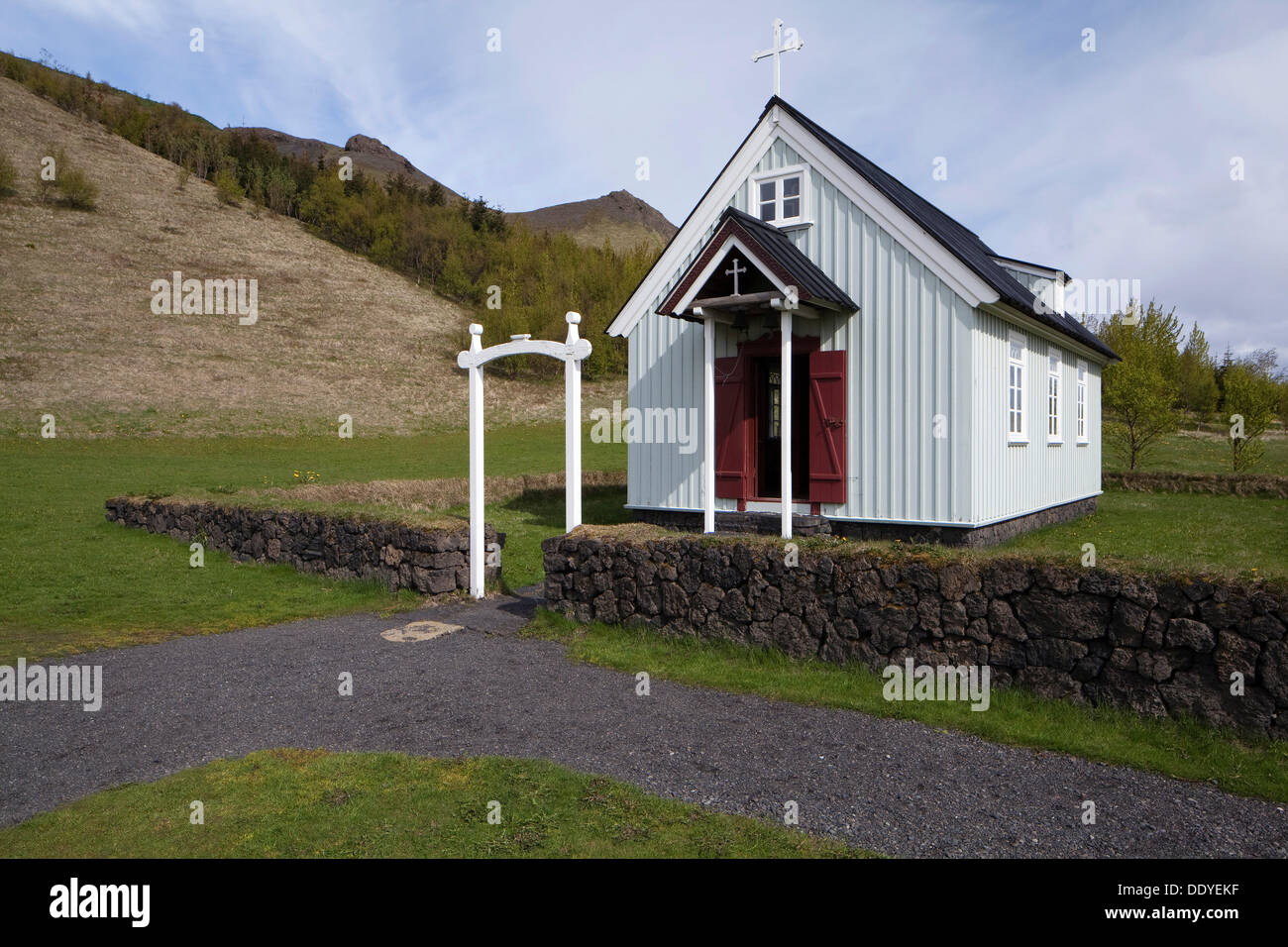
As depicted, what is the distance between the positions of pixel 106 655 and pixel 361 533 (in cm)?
370

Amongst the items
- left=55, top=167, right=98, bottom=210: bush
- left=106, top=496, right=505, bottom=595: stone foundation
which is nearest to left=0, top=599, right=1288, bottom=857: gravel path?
left=106, top=496, right=505, bottom=595: stone foundation

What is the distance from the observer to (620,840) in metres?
4.28

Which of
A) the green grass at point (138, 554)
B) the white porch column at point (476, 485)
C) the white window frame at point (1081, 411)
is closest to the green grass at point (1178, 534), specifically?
the white window frame at point (1081, 411)

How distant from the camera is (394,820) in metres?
4.55

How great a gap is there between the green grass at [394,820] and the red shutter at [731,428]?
8.86 meters

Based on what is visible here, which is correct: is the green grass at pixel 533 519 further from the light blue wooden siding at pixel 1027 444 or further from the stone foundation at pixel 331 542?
the light blue wooden siding at pixel 1027 444

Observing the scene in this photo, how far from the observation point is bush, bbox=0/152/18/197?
56.2 meters

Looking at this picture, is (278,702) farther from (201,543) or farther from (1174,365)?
(1174,365)

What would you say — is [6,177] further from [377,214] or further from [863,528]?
[863,528]

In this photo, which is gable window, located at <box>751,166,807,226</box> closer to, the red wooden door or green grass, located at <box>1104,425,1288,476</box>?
the red wooden door

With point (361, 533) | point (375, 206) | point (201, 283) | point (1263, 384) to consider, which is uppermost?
point (375, 206)

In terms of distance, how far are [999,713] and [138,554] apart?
44.3 feet

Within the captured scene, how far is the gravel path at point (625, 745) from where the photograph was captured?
4457mm
